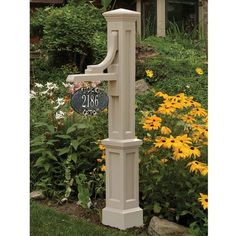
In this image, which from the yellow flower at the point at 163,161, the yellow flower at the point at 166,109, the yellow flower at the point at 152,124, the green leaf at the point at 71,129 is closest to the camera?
the yellow flower at the point at 163,161

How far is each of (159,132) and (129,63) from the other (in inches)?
34.5

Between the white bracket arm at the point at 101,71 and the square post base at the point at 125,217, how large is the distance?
2.79 ft

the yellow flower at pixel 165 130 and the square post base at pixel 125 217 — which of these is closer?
the square post base at pixel 125 217

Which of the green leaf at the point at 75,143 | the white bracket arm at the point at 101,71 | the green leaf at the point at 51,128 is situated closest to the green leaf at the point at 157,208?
the white bracket arm at the point at 101,71

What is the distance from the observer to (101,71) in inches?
168

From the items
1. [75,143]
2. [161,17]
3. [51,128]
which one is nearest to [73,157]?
[75,143]

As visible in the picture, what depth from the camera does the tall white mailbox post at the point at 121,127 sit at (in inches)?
173

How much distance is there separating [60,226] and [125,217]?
42 cm

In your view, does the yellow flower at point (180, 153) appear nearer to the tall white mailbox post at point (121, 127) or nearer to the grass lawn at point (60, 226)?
the tall white mailbox post at point (121, 127)

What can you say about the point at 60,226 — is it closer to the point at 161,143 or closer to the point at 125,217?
the point at 125,217

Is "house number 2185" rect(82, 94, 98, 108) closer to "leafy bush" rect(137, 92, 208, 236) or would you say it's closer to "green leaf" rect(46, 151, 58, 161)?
"leafy bush" rect(137, 92, 208, 236)

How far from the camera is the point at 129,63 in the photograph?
14.5ft

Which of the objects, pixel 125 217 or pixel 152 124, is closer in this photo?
pixel 125 217

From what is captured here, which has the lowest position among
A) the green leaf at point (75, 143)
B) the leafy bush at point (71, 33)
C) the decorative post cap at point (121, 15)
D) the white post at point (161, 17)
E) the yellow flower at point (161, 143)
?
the green leaf at point (75, 143)
